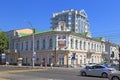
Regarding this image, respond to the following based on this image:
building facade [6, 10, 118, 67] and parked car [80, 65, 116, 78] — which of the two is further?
building facade [6, 10, 118, 67]

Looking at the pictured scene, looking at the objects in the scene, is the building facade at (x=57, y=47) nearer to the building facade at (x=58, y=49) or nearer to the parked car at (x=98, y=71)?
the building facade at (x=58, y=49)

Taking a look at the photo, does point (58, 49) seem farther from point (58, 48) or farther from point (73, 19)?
point (73, 19)

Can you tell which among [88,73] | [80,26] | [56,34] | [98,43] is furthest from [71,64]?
[80,26]

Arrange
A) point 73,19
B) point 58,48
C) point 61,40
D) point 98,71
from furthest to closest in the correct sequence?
point 73,19 < point 61,40 < point 58,48 < point 98,71

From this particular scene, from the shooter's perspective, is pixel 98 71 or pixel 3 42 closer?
pixel 98 71

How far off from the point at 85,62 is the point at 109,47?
108ft

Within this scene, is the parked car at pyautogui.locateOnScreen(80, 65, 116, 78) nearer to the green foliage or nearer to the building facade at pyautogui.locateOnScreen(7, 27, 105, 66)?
the building facade at pyautogui.locateOnScreen(7, 27, 105, 66)

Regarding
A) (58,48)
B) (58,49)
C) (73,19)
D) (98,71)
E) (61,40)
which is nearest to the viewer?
(98,71)

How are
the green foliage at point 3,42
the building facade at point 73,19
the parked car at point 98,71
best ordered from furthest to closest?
1. the building facade at point 73,19
2. the green foliage at point 3,42
3. the parked car at point 98,71

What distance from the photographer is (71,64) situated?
78938 millimetres

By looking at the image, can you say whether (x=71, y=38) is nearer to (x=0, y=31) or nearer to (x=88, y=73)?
(x=0, y=31)

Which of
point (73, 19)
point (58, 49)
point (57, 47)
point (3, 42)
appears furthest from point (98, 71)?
point (73, 19)

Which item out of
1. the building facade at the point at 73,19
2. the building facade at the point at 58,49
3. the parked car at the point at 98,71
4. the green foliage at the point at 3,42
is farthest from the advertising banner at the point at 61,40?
the building facade at the point at 73,19

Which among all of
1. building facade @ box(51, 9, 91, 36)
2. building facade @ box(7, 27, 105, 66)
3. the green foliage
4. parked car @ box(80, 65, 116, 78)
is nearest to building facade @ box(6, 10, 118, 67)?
building facade @ box(7, 27, 105, 66)
